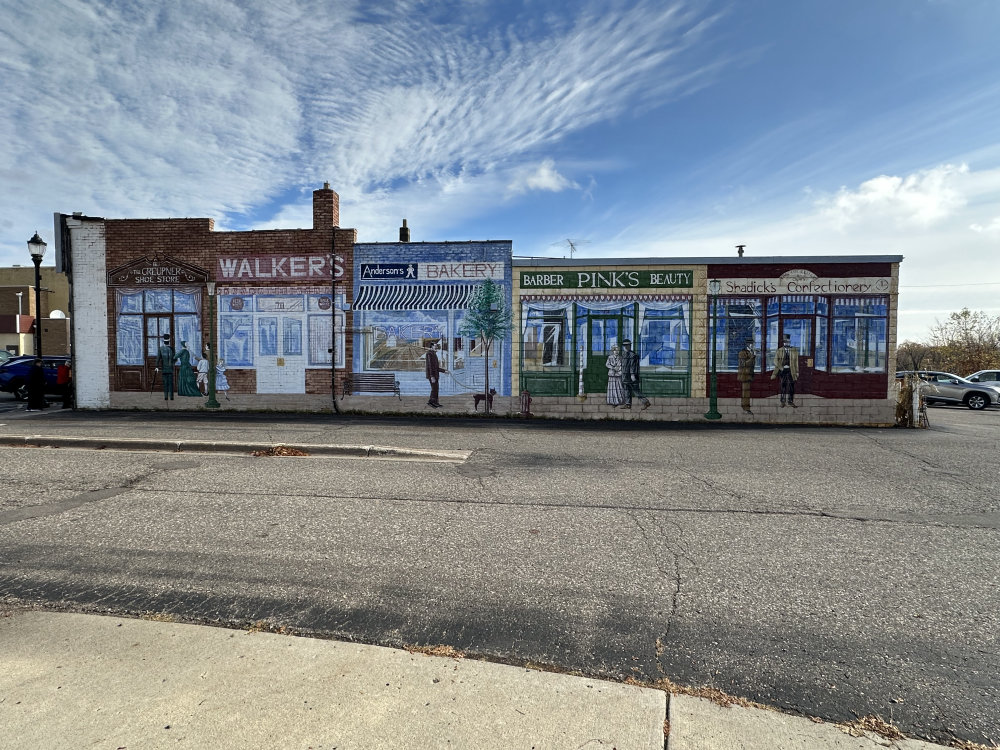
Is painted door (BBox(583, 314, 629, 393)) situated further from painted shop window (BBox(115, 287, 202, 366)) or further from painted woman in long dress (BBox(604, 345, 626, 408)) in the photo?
painted shop window (BBox(115, 287, 202, 366))

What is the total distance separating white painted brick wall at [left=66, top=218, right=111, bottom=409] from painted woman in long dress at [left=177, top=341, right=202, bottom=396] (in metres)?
2.17

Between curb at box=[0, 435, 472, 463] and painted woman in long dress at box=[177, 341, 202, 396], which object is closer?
curb at box=[0, 435, 472, 463]

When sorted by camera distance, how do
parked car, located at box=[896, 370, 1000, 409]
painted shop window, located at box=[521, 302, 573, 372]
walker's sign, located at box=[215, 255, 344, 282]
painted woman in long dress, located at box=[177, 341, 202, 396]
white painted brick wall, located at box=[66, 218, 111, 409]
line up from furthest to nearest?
parked car, located at box=[896, 370, 1000, 409]
white painted brick wall, located at box=[66, 218, 111, 409]
painted woman in long dress, located at box=[177, 341, 202, 396]
walker's sign, located at box=[215, 255, 344, 282]
painted shop window, located at box=[521, 302, 573, 372]

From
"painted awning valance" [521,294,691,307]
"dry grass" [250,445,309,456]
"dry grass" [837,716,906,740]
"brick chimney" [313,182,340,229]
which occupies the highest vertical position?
"brick chimney" [313,182,340,229]

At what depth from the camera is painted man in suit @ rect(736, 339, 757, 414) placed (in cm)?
1471

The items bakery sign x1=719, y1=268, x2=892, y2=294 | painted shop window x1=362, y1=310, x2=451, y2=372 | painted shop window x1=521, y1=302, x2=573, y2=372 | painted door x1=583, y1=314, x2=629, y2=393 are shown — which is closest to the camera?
bakery sign x1=719, y1=268, x2=892, y2=294

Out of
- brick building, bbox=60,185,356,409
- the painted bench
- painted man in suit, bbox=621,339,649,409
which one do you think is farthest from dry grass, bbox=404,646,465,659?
brick building, bbox=60,185,356,409

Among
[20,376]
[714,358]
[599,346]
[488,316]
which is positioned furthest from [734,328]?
[20,376]

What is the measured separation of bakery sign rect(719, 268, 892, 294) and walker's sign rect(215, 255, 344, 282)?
10.9m

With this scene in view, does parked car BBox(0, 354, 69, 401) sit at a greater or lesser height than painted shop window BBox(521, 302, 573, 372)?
lesser

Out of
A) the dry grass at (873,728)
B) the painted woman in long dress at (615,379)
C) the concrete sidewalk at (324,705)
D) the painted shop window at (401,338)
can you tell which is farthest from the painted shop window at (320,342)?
the dry grass at (873,728)

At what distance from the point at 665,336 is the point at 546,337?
125 inches

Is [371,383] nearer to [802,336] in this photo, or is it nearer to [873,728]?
[802,336]

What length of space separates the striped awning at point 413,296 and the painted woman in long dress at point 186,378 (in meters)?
5.13
